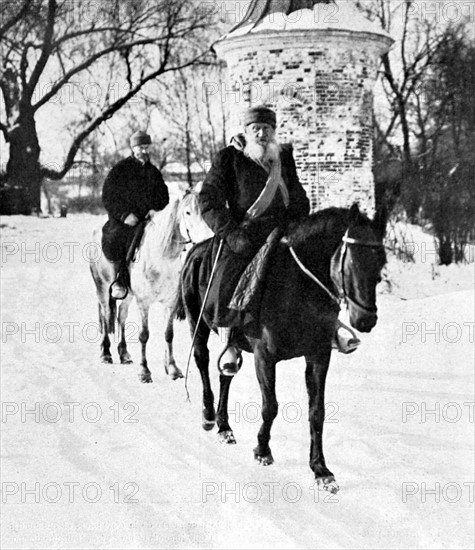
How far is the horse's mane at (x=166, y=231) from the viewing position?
17.3 feet

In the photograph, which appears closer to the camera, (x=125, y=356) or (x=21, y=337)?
(x=125, y=356)

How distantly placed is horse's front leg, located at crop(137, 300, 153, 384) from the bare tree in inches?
53.8

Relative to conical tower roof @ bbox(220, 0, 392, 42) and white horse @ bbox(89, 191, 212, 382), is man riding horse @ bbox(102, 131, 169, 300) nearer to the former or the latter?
white horse @ bbox(89, 191, 212, 382)

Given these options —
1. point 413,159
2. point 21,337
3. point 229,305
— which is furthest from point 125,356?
point 413,159

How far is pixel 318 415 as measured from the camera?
14.4 ft

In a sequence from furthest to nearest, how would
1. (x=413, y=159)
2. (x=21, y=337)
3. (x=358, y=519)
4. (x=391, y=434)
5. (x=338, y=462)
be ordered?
(x=413, y=159)
(x=21, y=337)
(x=391, y=434)
(x=338, y=462)
(x=358, y=519)

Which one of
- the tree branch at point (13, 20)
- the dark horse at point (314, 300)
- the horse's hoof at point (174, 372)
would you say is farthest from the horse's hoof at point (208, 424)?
the tree branch at point (13, 20)

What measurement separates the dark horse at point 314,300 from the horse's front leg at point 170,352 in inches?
31.0

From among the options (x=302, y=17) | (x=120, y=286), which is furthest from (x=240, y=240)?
(x=302, y=17)

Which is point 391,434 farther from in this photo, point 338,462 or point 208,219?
point 208,219

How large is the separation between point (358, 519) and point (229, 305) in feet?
3.91

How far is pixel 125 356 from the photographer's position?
570cm

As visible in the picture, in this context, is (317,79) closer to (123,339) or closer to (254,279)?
(123,339)

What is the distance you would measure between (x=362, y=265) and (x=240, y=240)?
76 cm
